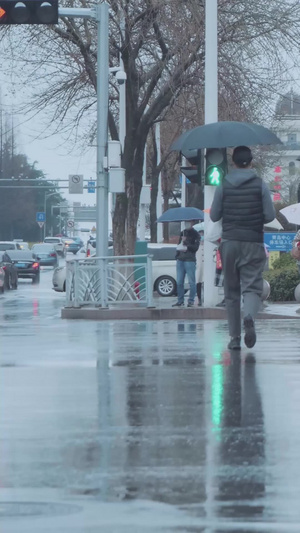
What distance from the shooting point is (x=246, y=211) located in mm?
11023

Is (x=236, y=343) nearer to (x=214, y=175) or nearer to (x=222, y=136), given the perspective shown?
(x=222, y=136)

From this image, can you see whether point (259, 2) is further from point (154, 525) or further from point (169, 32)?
point (154, 525)

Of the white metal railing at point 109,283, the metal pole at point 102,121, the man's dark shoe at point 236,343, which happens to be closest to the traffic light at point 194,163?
the white metal railing at point 109,283

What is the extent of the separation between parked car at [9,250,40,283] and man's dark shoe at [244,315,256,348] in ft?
143

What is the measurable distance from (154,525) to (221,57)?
23880 mm

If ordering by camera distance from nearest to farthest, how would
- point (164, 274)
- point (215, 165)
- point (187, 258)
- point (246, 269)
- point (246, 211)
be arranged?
point (246, 269) → point (246, 211) → point (215, 165) → point (187, 258) → point (164, 274)

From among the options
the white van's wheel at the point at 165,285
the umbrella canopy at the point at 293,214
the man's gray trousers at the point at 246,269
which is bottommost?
the white van's wheel at the point at 165,285

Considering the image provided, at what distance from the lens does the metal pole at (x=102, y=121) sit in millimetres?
24781

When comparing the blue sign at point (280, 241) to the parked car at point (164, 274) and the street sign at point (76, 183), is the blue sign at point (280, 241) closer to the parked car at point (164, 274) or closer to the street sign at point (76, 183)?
the parked car at point (164, 274)

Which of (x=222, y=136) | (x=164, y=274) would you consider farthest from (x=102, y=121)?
(x=164, y=274)

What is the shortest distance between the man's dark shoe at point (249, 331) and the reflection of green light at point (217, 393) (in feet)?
1.59

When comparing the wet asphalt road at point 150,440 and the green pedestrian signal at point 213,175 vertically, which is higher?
the green pedestrian signal at point 213,175

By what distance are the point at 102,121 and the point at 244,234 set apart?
1487cm

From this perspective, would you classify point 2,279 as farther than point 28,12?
Yes
